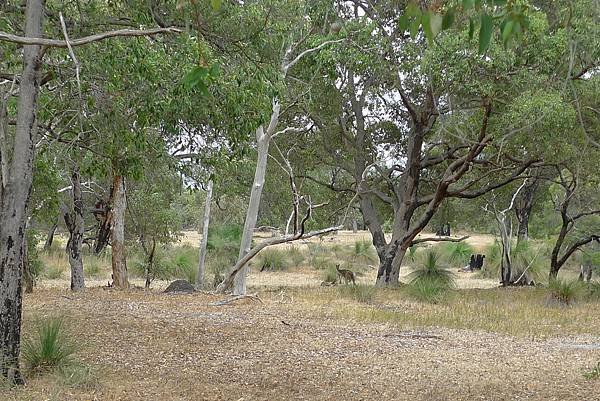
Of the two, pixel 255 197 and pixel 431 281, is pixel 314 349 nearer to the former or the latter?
pixel 255 197

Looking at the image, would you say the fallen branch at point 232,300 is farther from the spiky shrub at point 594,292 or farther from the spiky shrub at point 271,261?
the spiky shrub at point 271,261

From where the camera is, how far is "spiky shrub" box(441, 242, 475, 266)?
29.1 meters

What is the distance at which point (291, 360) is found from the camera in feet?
24.0

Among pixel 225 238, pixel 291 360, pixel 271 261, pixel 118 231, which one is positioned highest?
pixel 118 231

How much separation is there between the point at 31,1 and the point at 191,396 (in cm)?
354

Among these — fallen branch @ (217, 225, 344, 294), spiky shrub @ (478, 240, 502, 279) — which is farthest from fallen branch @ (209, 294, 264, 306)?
spiky shrub @ (478, 240, 502, 279)

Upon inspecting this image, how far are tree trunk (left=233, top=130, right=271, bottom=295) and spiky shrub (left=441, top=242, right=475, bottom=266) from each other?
16.5m

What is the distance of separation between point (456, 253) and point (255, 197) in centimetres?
1711

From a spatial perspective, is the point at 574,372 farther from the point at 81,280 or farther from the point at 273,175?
the point at 273,175

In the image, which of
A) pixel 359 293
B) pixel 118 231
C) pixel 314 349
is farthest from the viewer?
pixel 118 231

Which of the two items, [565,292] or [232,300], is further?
[565,292]

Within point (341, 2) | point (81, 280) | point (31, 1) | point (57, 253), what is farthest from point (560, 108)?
point (57, 253)

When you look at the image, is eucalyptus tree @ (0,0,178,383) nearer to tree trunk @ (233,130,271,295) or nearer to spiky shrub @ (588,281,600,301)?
tree trunk @ (233,130,271,295)

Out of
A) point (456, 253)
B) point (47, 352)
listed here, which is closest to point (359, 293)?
point (47, 352)
